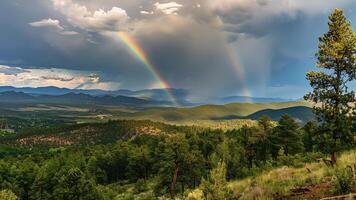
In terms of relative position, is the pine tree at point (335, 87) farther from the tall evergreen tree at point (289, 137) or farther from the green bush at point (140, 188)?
the green bush at point (140, 188)

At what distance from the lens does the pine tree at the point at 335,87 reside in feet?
84.6

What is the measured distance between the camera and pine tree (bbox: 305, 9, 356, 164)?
25.8 m

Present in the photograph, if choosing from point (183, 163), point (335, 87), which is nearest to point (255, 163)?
point (183, 163)

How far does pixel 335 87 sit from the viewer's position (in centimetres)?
2700

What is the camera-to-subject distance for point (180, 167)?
6675cm

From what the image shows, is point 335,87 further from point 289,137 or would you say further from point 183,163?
point 289,137

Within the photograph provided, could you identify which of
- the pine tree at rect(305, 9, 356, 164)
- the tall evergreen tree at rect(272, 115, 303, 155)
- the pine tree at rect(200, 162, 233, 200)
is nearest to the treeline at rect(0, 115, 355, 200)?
the tall evergreen tree at rect(272, 115, 303, 155)

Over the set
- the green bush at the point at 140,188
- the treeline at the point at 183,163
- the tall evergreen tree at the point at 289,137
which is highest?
the tall evergreen tree at the point at 289,137

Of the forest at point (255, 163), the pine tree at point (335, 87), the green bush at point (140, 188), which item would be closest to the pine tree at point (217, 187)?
the forest at point (255, 163)

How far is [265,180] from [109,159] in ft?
415

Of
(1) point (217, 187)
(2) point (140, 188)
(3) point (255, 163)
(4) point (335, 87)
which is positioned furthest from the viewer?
(2) point (140, 188)

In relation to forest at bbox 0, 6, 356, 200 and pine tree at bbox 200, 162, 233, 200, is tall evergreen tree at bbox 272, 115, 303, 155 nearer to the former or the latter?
forest at bbox 0, 6, 356, 200

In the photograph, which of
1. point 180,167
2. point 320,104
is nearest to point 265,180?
point 320,104

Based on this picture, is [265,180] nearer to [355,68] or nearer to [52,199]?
[355,68]
